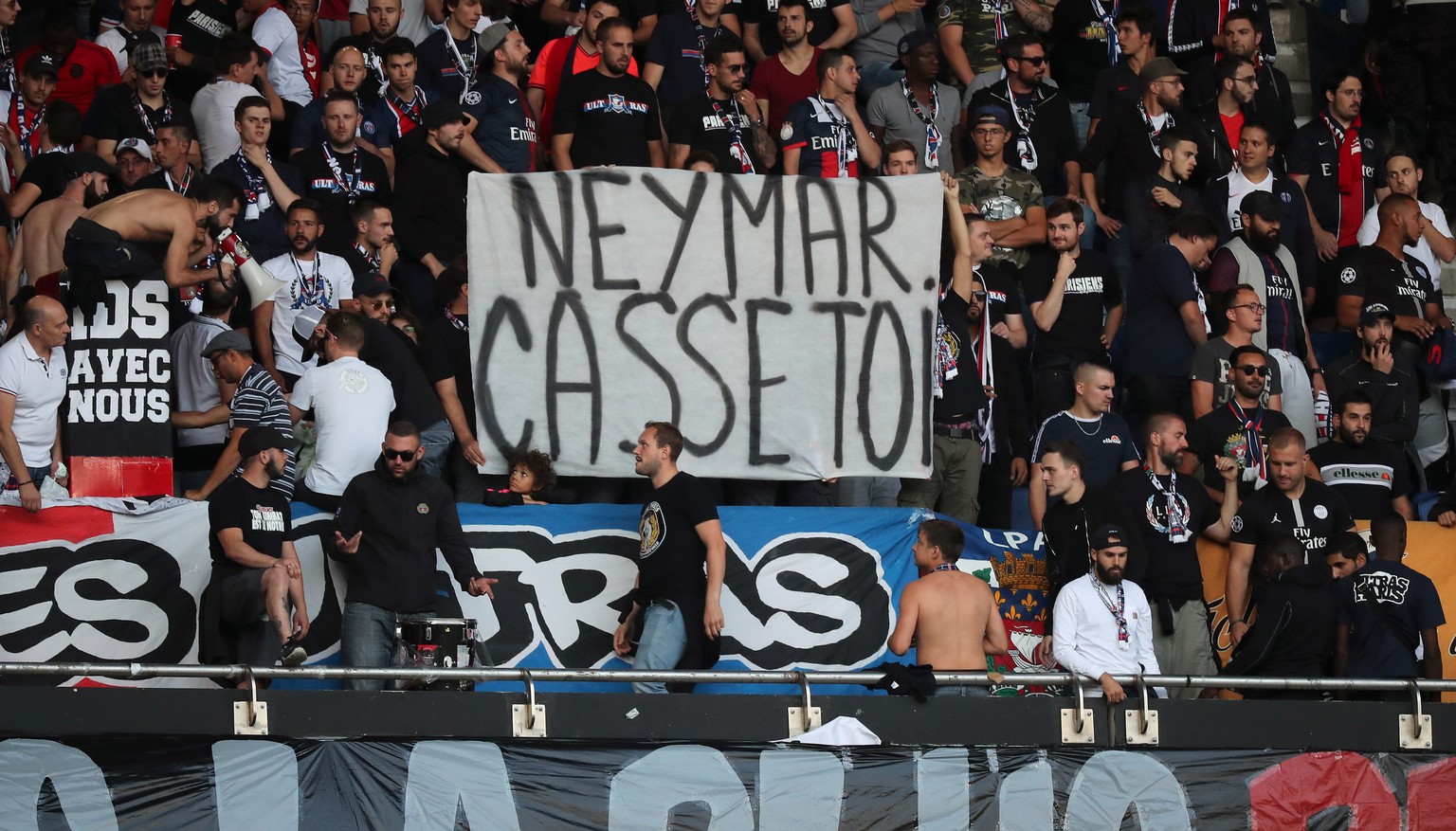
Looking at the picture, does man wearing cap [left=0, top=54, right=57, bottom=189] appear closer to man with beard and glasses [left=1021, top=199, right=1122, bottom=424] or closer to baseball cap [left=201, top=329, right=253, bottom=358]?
baseball cap [left=201, top=329, right=253, bottom=358]

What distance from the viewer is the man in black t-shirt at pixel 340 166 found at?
13.4 metres

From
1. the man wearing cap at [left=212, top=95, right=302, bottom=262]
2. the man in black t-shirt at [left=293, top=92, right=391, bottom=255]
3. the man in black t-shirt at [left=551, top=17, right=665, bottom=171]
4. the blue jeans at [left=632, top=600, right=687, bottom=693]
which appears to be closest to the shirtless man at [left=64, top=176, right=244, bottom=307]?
the man wearing cap at [left=212, top=95, right=302, bottom=262]

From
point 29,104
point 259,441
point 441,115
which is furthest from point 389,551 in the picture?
point 29,104

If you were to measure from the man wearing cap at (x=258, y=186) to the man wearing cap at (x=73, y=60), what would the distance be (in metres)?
2.24

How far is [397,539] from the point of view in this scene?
33.8 ft

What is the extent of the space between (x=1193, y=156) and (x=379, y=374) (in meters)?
6.20

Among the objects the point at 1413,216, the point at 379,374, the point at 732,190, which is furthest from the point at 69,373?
the point at 1413,216

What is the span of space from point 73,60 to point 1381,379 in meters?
9.35

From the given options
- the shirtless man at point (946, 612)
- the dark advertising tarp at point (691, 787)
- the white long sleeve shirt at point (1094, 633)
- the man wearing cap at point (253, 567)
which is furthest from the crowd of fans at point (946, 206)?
the dark advertising tarp at point (691, 787)

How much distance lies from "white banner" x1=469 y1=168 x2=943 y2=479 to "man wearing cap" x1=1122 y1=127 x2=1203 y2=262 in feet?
8.87

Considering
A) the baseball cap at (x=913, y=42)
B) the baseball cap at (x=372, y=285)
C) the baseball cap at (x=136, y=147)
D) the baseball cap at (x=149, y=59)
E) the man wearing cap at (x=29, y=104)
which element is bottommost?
the baseball cap at (x=372, y=285)

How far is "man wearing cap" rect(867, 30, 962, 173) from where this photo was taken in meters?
14.7

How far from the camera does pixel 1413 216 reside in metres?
14.8

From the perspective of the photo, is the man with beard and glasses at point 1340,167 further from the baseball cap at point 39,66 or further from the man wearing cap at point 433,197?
the baseball cap at point 39,66
